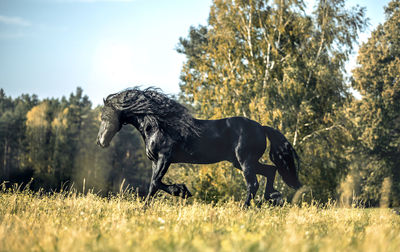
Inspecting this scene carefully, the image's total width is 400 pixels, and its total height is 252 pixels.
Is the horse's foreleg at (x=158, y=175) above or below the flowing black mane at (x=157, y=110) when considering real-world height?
below

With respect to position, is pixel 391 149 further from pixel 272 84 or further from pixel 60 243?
pixel 60 243

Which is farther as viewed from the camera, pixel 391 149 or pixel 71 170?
pixel 71 170

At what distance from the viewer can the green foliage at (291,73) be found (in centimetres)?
2019

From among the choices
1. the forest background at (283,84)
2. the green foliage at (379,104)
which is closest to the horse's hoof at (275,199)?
the forest background at (283,84)

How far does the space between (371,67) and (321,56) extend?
32.4 feet

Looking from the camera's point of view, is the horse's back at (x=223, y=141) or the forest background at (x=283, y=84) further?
the forest background at (x=283, y=84)

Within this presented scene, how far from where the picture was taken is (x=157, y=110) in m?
8.01

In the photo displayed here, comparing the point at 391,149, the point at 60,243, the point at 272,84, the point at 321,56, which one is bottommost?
the point at 60,243

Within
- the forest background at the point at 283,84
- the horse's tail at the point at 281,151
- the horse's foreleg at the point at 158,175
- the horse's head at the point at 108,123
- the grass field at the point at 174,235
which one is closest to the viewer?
the grass field at the point at 174,235

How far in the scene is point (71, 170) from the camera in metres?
50.5

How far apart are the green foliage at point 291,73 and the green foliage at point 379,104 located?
7145mm

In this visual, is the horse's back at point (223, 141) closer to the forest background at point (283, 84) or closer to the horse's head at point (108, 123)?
the horse's head at point (108, 123)

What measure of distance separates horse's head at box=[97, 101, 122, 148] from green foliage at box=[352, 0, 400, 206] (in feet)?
73.7

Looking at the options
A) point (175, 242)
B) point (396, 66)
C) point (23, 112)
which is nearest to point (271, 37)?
point (396, 66)
